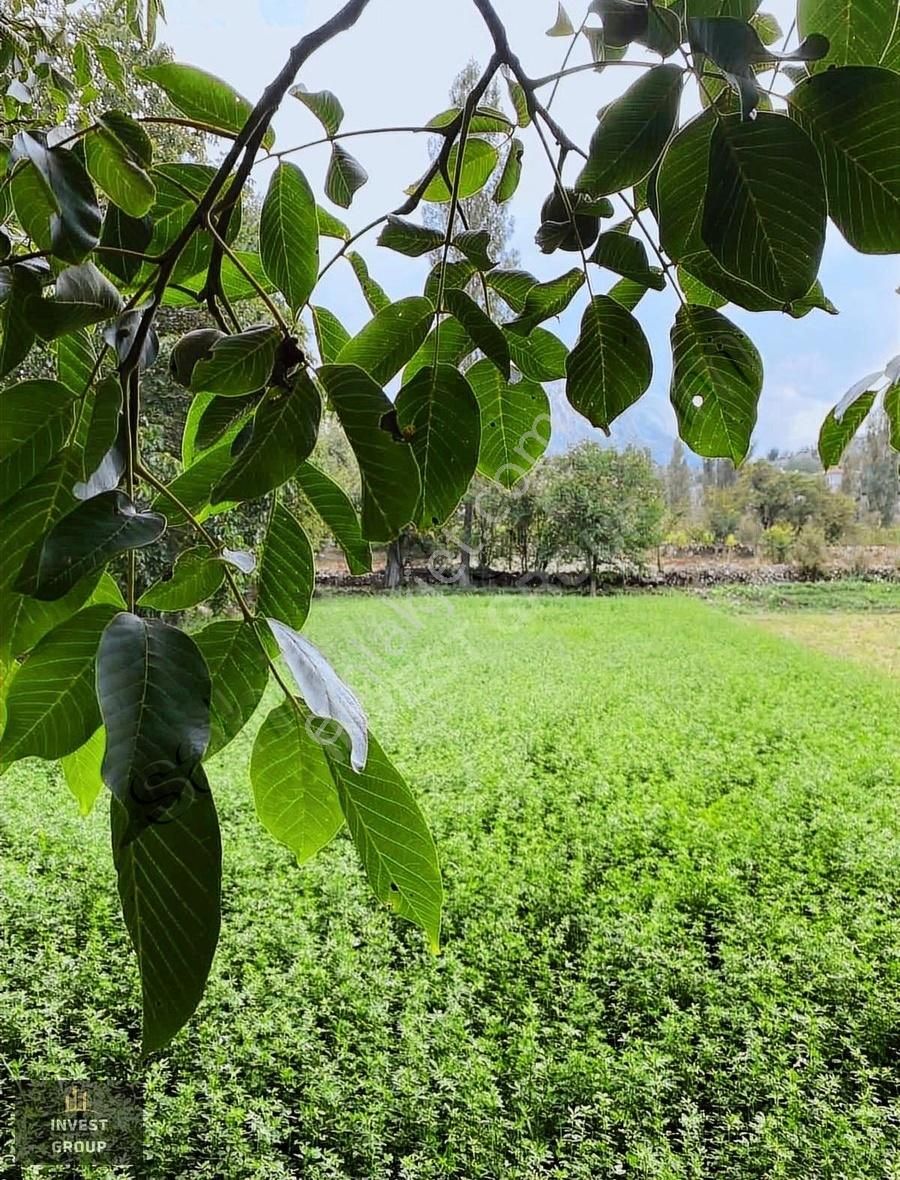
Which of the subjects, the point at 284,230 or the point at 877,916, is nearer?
the point at 284,230

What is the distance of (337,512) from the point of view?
0.26 m

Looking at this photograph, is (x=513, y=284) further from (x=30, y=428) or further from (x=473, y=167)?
(x=30, y=428)

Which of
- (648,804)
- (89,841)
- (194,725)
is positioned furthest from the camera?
(648,804)

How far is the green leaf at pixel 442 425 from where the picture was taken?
215mm

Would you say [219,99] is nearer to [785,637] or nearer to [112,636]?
[112,636]

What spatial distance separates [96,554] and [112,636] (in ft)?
0.06

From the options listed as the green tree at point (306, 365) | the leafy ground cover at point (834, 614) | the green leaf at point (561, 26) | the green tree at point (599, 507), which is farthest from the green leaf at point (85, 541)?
the leafy ground cover at point (834, 614)

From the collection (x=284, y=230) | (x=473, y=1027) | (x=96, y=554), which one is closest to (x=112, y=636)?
(x=96, y=554)

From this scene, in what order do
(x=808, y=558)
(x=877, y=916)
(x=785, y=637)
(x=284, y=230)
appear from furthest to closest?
(x=808, y=558) → (x=785, y=637) → (x=877, y=916) → (x=284, y=230)

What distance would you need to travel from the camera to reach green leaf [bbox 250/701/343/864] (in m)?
0.22

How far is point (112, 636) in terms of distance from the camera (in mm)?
143

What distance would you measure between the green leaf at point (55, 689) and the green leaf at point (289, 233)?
4.9 inches

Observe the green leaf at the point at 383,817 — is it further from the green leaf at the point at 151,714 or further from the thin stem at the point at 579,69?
the thin stem at the point at 579,69

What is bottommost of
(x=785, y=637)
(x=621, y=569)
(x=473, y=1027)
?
(x=473, y=1027)
